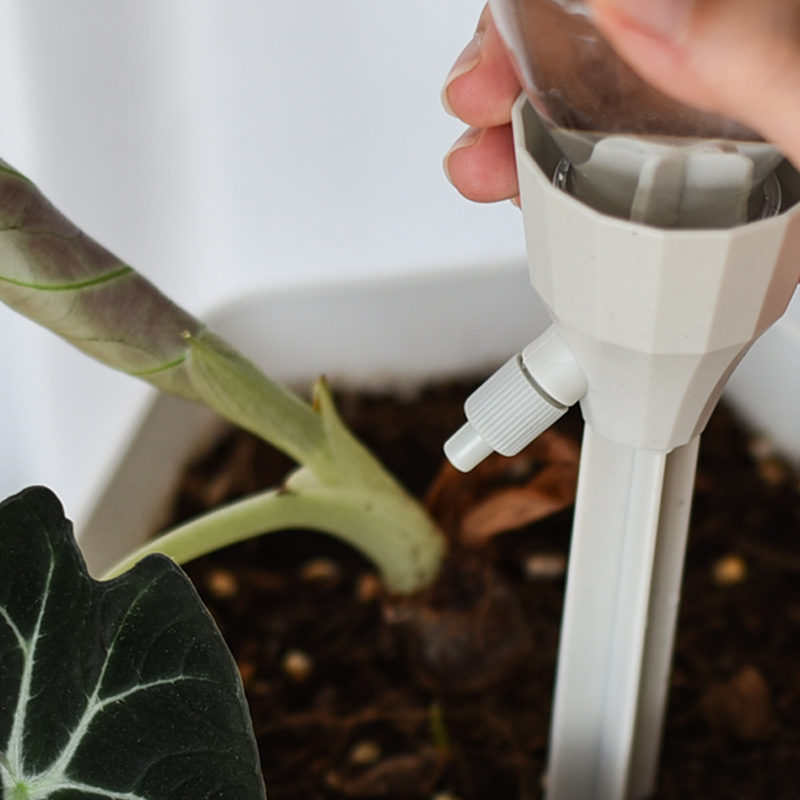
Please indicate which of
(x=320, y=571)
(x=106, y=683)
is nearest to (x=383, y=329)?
(x=320, y=571)

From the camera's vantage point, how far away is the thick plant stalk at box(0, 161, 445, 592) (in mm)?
489

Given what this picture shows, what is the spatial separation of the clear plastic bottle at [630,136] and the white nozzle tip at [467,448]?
0.12 metres

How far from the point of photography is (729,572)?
0.82 meters

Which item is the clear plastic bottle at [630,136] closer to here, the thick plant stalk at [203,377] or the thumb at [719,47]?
the thumb at [719,47]

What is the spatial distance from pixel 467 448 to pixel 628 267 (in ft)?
0.43

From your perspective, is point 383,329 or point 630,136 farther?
point 383,329

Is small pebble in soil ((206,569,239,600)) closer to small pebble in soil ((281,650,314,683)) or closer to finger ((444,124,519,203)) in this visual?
small pebble in soil ((281,650,314,683))

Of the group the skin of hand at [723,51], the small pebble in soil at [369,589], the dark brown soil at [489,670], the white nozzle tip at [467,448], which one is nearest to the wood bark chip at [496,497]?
the dark brown soil at [489,670]

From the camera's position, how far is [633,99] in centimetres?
37

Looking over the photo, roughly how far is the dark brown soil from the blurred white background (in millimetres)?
162

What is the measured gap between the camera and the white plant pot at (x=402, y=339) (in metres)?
0.90

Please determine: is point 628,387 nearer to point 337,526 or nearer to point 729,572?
point 337,526

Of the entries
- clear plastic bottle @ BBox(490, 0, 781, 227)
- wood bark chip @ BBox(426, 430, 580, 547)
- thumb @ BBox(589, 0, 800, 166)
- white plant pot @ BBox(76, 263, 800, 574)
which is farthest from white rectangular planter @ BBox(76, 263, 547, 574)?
thumb @ BBox(589, 0, 800, 166)

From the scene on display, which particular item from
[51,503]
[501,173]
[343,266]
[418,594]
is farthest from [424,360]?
[51,503]
